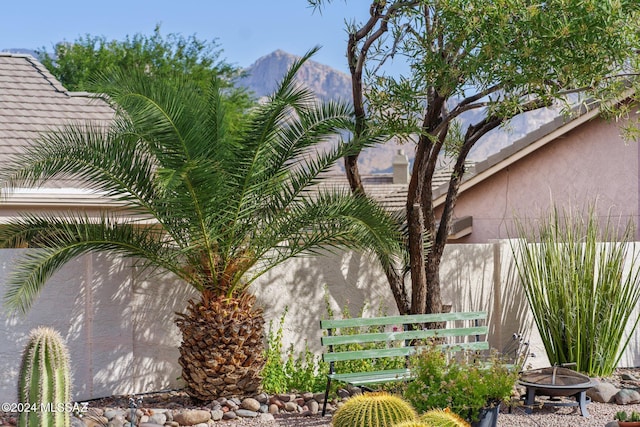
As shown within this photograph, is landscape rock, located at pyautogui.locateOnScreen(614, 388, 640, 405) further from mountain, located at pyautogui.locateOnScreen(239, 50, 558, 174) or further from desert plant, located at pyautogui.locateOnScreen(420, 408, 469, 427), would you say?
mountain, located at pyautogui.locateOnScreen(239, 50, 558, 174)

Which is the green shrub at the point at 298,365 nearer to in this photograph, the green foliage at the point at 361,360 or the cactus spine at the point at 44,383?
the green foliage at the point at 361,360

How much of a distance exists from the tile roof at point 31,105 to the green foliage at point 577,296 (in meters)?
7.91

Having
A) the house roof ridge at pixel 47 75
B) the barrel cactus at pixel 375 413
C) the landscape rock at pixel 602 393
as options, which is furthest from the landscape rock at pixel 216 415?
the house roof ridge at pixel 47 75

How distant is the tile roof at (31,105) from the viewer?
15203 mm

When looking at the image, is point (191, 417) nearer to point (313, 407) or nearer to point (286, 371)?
point (313, 407)

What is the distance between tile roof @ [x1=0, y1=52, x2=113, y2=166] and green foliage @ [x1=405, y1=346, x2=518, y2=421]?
8682 millimetres

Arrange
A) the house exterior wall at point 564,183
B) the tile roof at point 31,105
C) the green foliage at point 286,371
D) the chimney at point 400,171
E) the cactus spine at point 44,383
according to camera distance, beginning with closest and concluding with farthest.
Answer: the cactus spine at point 44,383
the green foliage at point 286,371
the tile roof at point 31,105
the house exterior wall at point 564,183
the chimney at point 400,171

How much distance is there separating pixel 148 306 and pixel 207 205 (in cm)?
180

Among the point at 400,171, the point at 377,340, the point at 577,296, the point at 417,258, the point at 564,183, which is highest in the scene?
the point at 400,171

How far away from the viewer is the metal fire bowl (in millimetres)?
9689

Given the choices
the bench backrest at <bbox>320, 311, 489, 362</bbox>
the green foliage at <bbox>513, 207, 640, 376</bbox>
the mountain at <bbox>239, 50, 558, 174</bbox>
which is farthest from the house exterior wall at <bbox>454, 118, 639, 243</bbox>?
the mountain at <bbox>239, 50, 558, 174</bbox>

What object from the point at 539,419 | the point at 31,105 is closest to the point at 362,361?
the point at 539,419

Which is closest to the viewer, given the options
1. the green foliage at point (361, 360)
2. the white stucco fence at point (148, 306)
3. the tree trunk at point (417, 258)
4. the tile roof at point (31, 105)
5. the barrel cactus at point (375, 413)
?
the barrel cactus at point (375, 413)

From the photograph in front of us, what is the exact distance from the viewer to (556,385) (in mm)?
9727
